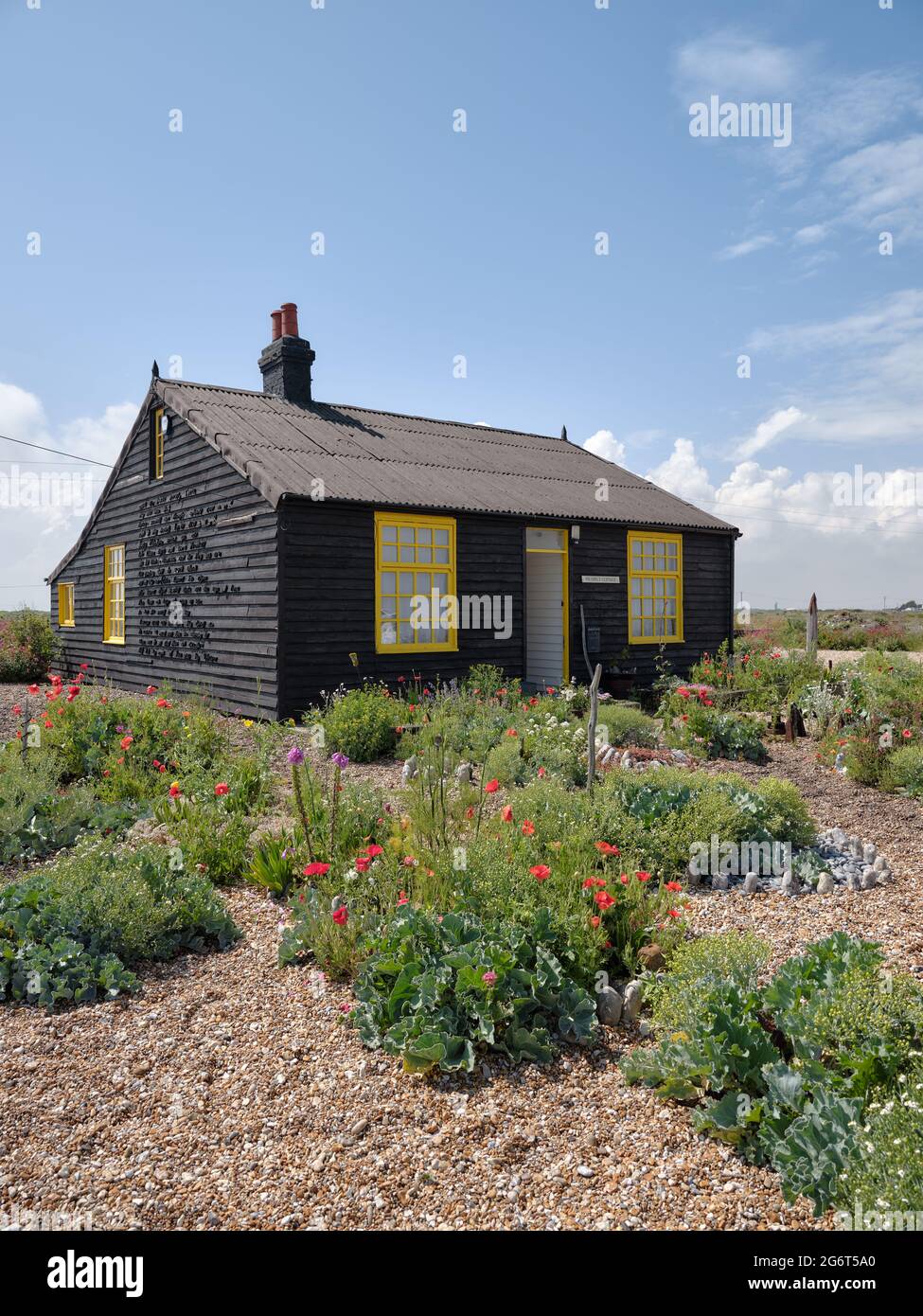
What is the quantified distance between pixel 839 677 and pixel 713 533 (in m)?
5.42

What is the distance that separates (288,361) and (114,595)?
588 centimetres

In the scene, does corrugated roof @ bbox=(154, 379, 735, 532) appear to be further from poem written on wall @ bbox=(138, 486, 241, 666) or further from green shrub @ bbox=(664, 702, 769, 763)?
green shrub @ bbox=(664, 702, 769, 763)

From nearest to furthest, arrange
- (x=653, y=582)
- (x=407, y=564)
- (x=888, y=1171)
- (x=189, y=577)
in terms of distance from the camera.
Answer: (x=888, y=1171)
(x=407, y=564)
(x=189, y=577)
(x=653, y=582)

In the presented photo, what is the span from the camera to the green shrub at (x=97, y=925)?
150 inches

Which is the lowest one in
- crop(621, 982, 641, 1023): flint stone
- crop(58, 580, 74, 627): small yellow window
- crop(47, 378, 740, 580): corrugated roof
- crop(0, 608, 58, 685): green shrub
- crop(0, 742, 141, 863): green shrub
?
crop(621, 982, 641, 1023): flint stone

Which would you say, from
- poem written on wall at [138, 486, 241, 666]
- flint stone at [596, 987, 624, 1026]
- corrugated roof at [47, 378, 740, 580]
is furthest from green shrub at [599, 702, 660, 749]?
flint stone at [596, 987, 624, 1026]

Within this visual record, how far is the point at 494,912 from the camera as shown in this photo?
374 centimetres

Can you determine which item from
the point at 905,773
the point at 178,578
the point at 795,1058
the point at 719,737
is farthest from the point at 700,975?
the point at 178,578

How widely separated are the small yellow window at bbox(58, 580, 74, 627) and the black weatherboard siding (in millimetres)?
1566

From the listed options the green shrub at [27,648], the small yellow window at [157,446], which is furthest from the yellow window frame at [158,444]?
the green shrub at [27,648]

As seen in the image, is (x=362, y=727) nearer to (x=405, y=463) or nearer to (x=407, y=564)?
(x=407, y=564)

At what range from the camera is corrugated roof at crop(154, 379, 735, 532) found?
1127 centimetres

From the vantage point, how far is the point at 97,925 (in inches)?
159

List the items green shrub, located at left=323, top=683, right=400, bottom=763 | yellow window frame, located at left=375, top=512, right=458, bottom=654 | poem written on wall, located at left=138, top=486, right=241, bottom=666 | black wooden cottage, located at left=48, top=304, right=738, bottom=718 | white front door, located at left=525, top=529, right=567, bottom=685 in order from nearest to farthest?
green shrub, located at left=323, top=683, right=400, bottom=763 < black wooden cottage, located at left=48, top=304, right=738, bottom=718 < yellow window frame, located at left=375, top=512, right=458, bottom=654 < poem written on wall, located at left=138, top=486, right=241, bottom=666 < white front door, located at left=525, top=529, right=567, bottom=685
